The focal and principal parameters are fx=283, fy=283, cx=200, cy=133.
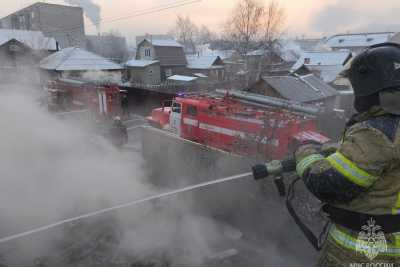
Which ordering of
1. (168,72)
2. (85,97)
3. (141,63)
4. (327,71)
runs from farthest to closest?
(168,72) → (141,63) → (327,71) → (85,97)

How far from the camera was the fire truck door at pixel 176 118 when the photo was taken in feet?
27.5

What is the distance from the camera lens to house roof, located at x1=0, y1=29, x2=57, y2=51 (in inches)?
1302

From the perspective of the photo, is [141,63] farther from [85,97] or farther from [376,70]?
[376,70]

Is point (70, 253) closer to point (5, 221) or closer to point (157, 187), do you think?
point (5, 221)

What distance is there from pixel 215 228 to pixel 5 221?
3.43 metres

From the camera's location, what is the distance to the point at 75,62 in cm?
2781

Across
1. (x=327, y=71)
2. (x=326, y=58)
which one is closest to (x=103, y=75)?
(x=327, y=71)

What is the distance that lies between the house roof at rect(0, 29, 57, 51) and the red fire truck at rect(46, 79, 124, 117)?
2354cm

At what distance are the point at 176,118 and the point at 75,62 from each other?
76.8 feet

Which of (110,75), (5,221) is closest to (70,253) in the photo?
(5,221)

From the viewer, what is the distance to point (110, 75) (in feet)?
96.7

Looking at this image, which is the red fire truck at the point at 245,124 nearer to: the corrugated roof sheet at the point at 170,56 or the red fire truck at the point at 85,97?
the red fire truck at the point at 85,97

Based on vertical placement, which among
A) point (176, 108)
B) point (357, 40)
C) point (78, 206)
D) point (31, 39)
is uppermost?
point (357, 40)

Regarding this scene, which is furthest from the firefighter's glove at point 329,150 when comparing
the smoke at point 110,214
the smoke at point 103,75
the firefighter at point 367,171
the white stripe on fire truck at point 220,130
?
the smoke at point 103,75
